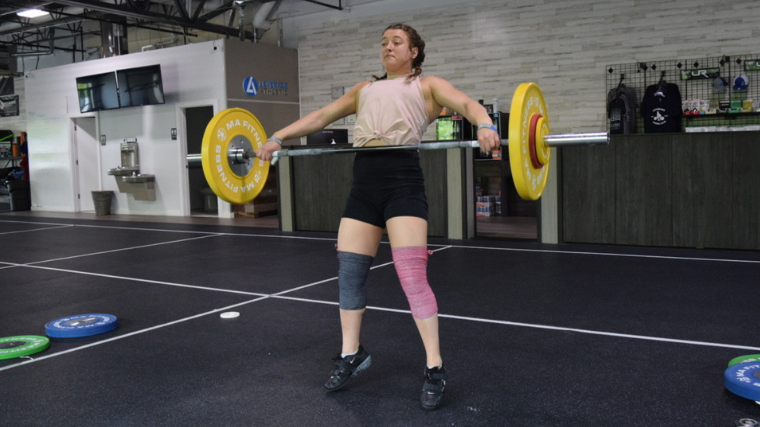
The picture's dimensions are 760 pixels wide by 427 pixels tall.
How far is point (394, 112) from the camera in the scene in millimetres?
2361

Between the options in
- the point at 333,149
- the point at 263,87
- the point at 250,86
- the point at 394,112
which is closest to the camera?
the point at 394,112

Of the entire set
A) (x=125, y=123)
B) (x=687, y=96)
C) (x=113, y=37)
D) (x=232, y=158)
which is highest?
(x=113, y=37)

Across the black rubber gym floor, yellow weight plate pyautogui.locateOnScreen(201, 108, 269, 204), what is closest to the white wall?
the black rubber gym floor

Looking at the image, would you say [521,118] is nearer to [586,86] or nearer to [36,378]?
[36,378]

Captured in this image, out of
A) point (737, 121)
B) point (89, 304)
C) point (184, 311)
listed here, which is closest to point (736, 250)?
point (737, 121)

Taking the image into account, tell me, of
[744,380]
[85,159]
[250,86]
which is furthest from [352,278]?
[85,159]

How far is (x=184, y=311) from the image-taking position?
12.5 ft

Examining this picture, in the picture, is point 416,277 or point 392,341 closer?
point 416,277

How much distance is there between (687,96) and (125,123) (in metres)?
8.19

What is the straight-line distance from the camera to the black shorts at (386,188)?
7.55 ft

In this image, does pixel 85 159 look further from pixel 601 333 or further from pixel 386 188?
pixel 386 188

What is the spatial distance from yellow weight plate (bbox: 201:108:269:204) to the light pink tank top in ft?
2.49

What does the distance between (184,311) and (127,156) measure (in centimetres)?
770

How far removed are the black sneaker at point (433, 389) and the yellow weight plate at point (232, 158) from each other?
1115mm
